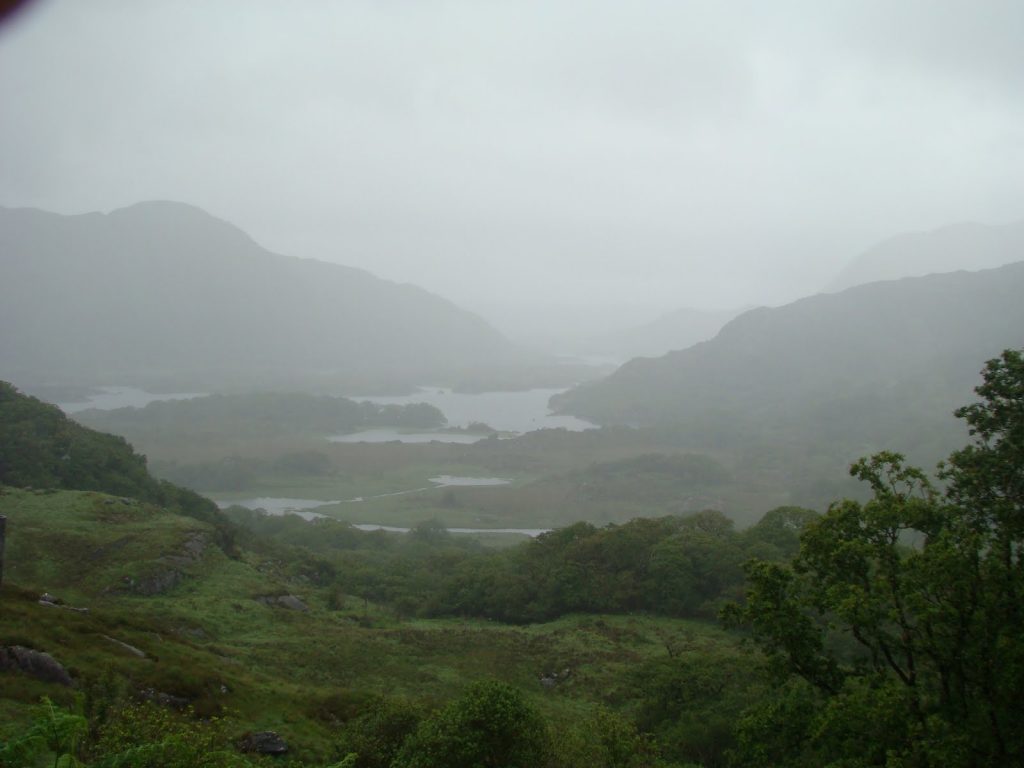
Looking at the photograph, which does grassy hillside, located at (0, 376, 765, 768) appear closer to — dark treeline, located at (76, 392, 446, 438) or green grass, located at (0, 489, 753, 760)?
green grass, located at (0, 489, 753, 760)

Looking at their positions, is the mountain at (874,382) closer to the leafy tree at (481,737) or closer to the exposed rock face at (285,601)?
the exposed rock face at (285,601)

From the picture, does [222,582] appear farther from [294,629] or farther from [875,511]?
[875,511]

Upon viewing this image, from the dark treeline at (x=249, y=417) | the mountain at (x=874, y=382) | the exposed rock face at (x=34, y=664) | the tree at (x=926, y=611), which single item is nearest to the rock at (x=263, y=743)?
the exposed rock face at (x=34, y=664)

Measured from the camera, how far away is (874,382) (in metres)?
170

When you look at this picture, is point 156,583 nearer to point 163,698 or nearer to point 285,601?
point 285,601

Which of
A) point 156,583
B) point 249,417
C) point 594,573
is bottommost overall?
point 594,573

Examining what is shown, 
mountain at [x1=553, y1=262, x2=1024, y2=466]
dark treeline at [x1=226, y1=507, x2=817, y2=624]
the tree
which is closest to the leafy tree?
the tree

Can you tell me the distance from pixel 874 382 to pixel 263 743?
181107 millimetres

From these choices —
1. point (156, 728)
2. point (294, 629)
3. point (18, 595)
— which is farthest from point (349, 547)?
point (156, 728)

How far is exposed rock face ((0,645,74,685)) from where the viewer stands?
A: 1895 centimetres

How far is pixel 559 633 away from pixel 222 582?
22.5m

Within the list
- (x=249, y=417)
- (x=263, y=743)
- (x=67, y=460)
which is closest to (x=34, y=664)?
(x=263, y=743)

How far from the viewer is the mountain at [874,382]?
469ft

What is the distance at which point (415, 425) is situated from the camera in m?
193
